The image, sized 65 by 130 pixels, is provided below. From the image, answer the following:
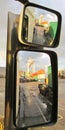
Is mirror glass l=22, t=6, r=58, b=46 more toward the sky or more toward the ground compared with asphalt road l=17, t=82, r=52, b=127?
more toward the sky

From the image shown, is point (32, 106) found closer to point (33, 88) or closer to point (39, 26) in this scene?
point (33, 88)

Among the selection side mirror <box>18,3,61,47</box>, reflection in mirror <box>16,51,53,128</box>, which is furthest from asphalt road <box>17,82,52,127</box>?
side mirror <box>18,3,61,47</box>

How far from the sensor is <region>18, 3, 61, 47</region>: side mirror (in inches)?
34.7

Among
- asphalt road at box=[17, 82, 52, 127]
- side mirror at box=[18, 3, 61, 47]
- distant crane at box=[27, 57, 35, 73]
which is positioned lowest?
asphalt road at box=[17, 82, 52, 127]

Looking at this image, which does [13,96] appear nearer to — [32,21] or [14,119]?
[14,119]

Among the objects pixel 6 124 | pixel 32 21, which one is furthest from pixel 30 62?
pixel 6 124

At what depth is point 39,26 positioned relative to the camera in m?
0.93

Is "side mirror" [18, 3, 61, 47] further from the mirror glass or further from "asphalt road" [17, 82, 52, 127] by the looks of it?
"asphalt road" [17, 82, 52, 127]

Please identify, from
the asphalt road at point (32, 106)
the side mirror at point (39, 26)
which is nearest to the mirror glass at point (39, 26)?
the side mirror at point (39, 26)

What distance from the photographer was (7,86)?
0.99m

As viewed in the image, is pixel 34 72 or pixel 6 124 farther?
pixel 6 124

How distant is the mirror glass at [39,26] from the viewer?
0.89 m

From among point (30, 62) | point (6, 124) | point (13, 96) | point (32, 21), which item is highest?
point (32, 21)

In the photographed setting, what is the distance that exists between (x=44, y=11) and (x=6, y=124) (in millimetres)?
414
